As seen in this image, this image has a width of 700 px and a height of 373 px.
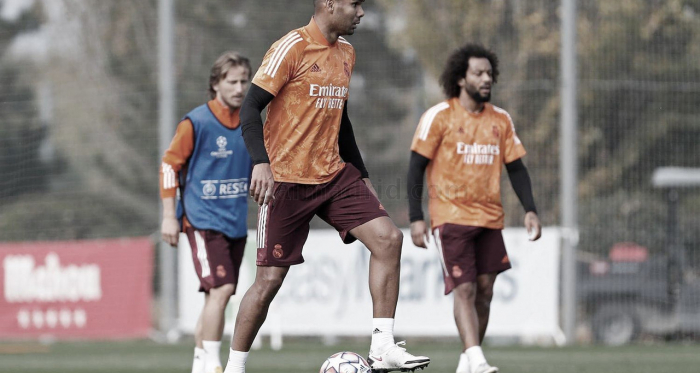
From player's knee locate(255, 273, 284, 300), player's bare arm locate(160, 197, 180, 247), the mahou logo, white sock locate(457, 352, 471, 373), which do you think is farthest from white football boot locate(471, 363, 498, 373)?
the mahou logo

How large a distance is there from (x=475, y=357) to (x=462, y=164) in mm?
1512

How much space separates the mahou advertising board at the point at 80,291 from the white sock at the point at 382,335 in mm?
9450

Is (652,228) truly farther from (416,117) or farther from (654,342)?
(416,117)

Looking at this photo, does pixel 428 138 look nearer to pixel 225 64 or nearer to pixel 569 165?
pixel 225 64

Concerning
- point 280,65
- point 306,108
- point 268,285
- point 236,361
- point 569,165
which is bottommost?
point 236,361

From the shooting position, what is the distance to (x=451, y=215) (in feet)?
24.9

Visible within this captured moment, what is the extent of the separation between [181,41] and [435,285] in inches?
226

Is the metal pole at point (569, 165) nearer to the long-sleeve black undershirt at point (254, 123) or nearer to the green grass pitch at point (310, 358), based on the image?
the green grass pitch at point (310, 358)

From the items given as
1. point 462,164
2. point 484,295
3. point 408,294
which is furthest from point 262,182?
point 408,294

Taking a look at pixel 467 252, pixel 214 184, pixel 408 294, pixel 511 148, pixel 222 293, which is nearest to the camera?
pixel 222 293

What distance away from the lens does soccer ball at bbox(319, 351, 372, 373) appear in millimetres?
5617

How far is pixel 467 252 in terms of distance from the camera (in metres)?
7.53

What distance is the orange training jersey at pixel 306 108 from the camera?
578cm

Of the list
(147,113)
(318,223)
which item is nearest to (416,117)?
(318,223)
